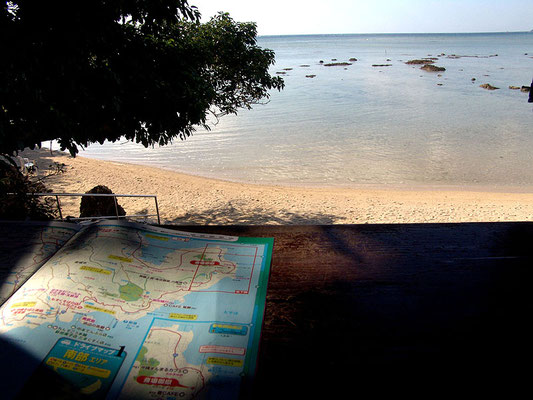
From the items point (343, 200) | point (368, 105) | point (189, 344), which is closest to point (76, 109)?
point (189, 344)

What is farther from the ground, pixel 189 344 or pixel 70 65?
pixel 70 65

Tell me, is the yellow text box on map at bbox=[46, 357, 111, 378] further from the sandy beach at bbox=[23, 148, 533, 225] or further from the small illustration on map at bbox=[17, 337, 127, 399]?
the sandy beach at bbox=[23, 148, 533, 225]

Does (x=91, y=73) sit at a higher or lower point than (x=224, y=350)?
higher

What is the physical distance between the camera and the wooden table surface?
2.41 ft

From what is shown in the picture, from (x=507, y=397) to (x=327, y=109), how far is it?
2540 cm

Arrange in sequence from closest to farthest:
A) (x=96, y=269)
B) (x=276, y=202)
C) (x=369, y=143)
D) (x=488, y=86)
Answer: (x=96, y=269), (x=276, y=202), (x=369, y=143), (x=488, y=86)

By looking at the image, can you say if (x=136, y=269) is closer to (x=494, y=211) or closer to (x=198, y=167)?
(x=494, y=211)

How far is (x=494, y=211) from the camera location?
9375mm

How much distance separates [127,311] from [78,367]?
175 millimetres

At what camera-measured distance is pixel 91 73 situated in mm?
3689

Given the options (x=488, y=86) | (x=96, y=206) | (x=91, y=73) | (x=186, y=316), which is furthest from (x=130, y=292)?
(x=488, y=86)

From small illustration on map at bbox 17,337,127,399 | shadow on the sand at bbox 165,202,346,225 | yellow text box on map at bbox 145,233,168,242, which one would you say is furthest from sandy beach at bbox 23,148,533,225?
small illustration on map at bbox 17,337,127,399

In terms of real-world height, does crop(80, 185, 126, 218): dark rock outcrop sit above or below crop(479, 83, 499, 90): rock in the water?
below

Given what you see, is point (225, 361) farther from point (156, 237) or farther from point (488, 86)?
point (488, 86)
